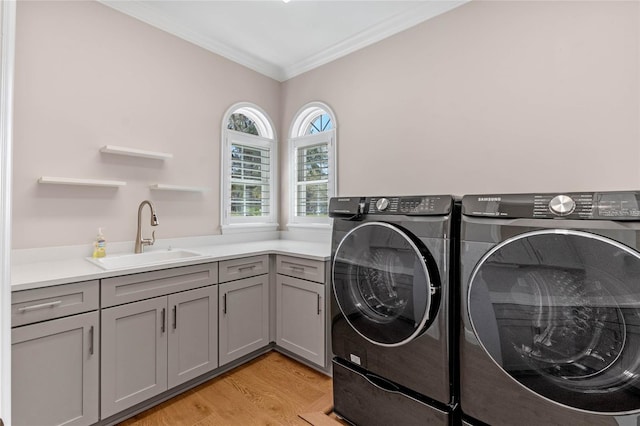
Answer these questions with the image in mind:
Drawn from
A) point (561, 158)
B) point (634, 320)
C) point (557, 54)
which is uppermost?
point (557, 54)

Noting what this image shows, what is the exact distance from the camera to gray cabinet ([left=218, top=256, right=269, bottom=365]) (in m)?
2.17

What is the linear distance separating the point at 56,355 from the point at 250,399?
109 cm

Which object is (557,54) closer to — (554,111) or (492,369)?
(554,111)

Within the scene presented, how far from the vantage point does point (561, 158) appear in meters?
1.78

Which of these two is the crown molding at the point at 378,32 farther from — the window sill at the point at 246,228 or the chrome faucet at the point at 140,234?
the chrome faucet at the point at 140,234

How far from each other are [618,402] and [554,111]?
1.55 m

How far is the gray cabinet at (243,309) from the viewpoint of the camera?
217 cm

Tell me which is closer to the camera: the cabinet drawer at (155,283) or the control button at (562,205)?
the control button at (562,205)

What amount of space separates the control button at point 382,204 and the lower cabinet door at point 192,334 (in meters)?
1.30

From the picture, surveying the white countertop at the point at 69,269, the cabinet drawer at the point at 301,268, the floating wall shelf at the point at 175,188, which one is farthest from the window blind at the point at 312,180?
the floating wall shelf at the point at 175,188

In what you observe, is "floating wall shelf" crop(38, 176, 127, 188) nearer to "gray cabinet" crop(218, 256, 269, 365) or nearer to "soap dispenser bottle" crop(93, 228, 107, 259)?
"soap dispenser bottle" crop(93, 228, 107, 259)

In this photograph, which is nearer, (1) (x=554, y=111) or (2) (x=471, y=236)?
(2) (x=471, y=236)

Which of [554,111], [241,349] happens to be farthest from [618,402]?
[241,349]

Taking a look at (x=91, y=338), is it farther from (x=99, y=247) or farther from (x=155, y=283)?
(x=99, y=247)
